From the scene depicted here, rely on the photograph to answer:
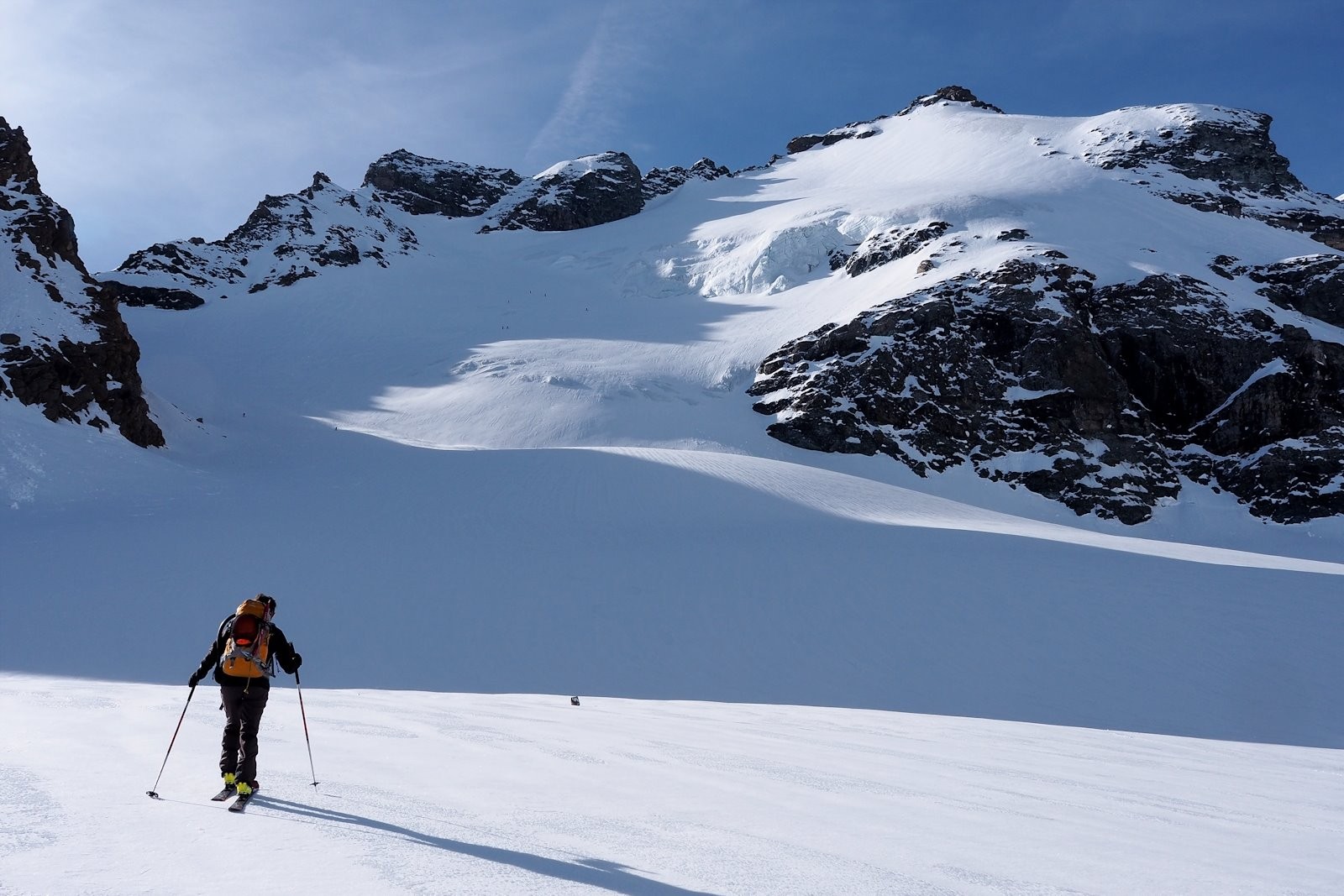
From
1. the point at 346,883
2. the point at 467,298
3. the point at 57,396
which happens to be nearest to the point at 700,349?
the point at 467,298

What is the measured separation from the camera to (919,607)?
1739cm

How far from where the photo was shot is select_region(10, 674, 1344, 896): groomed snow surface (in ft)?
12.1

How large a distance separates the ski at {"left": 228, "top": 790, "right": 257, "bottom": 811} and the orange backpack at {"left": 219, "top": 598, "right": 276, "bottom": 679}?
87 cm

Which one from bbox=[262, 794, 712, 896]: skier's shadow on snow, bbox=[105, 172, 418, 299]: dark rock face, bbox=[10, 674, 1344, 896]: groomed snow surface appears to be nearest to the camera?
bbox=[262, 794, 712, 896]: skier's shadow on snow

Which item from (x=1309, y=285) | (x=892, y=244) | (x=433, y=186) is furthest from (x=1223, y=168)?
(x=433, y=186)

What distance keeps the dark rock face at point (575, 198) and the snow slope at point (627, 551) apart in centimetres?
4426

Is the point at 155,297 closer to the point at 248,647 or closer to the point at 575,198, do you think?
the point at 575,198

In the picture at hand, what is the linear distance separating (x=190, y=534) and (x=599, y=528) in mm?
9966

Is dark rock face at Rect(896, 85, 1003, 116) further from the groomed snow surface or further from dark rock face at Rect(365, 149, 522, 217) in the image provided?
the groomed snow surface

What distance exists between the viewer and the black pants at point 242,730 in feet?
16.9

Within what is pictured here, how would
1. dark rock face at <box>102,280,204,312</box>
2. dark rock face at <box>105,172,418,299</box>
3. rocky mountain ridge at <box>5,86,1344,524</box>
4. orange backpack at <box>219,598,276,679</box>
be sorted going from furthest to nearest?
dark rock face at <box>105,172,418,299</box>, dark rock face at <box>102,280,204,312</box>, rocky mountain ridge at <box>5,86,1344,524</box>, orange backpack at <box>219,598,276,679</box>

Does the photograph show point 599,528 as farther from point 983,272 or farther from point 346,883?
point 983,272

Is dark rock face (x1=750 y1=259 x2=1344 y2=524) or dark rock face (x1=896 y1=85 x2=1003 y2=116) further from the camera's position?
dark rock face (x1=896 y1=85 x2=1003 y2=116)

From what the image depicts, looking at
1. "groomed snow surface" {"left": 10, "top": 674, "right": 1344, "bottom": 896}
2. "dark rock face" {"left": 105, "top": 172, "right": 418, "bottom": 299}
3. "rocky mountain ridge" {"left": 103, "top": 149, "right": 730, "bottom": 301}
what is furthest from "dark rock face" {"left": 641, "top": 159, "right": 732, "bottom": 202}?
"groomed snow surface" {"left": 10, "top": 674, "right": 1344, "bottom": 896}
